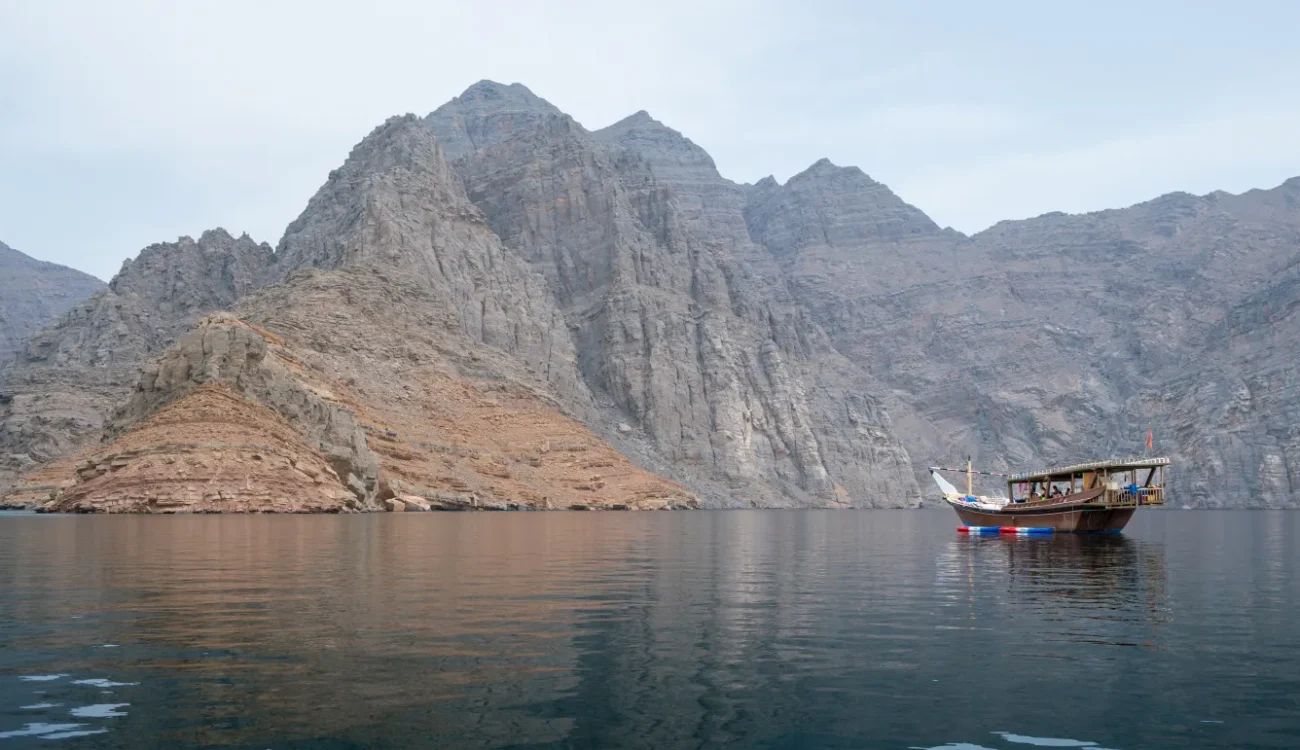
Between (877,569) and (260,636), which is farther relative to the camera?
(877,569)

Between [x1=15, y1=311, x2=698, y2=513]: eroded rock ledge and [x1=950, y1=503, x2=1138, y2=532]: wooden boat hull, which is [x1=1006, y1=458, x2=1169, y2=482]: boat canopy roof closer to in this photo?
[x1=950, y1=503, x2=1138, y2=532]: wooden boat hull

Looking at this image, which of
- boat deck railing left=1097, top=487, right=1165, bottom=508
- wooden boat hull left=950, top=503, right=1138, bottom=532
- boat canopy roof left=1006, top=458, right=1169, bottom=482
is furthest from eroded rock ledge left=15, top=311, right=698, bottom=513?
boat deck railing left=1097, top=487, right=1165, bottom=508

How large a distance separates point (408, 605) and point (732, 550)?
117 feet

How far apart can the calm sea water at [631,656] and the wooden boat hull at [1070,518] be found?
3616 cm

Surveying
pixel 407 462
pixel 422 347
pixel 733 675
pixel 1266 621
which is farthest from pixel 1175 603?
pixel 422 347

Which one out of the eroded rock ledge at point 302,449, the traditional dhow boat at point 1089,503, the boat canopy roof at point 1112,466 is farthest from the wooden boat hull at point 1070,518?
the eroded rock ledge at point 302,449

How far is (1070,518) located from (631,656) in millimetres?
70339

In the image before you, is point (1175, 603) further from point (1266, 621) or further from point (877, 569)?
point (877, 569)

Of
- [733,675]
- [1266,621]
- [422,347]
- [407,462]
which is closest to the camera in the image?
[733,675]

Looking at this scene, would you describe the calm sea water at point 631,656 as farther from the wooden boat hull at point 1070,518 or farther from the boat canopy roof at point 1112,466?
the wooden boat hull at point 1070,518

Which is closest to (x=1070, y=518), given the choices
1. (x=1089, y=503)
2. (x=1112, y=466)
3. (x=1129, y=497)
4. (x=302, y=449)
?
(x=1089, y=503)

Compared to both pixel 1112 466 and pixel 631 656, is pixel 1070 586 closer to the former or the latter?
pixel 631 656

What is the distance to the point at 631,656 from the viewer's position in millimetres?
23453

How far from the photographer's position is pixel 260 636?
25125mm
